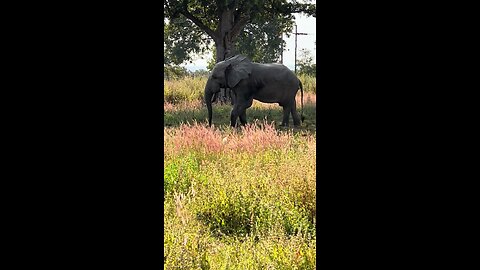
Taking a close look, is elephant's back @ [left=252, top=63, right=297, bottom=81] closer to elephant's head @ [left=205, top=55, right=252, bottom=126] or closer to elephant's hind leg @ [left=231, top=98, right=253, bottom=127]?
elephant's head @ [left=205, top=55, right=252, bottom=126]

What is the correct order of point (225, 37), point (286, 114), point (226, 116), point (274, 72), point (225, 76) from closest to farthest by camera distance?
point (225, 76)
point (274, 72)
point (286, 114)
point (226, 116)
point (225, 37)

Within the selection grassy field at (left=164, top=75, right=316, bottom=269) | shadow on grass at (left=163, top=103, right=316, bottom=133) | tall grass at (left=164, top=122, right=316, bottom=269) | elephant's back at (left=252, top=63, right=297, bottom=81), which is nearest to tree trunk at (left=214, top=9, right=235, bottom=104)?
shadow on grass at (left=163, top=103, right=316, bottom=133)

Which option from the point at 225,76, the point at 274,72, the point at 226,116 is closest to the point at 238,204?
the point at 225,76

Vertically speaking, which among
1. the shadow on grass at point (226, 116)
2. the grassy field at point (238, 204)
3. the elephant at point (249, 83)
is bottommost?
→ the grassy field at point (238, 204)

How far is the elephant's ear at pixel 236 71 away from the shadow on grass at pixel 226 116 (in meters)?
1.20

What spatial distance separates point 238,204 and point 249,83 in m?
8.11

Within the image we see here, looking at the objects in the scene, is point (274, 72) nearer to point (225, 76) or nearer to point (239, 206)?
point (225, 76)

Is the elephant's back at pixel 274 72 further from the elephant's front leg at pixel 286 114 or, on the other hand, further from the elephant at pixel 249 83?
the elephant's front leg at pixel 286 114

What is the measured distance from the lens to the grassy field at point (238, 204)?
3.13 m

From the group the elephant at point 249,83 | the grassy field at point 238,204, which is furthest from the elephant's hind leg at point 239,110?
the grassy field at point 238,204

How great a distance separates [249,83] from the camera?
12.4 meters
